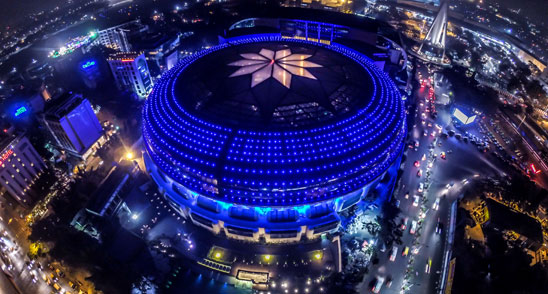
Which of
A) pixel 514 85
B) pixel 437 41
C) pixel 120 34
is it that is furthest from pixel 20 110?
pixel 514 85

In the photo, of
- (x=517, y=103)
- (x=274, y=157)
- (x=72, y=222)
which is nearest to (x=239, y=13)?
(x=274, y=157)

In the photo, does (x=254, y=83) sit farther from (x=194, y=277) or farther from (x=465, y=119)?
(x=465, y=119)

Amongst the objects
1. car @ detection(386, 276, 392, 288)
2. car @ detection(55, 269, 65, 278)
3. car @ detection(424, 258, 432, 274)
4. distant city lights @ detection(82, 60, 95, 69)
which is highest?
distant city lights @ detection(82, 60, 95, 69)

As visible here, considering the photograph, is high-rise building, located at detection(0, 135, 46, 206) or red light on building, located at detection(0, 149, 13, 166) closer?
red light on building, located at detection(0, 149, 13, 166)

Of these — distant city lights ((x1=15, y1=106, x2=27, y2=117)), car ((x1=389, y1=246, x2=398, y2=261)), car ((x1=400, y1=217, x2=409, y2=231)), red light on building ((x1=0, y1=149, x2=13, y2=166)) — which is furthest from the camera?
distant city lights ((x1=15, y1=106, x2=27, y2=117))

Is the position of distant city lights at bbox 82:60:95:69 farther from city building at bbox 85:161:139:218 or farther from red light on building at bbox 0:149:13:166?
city building at bbox 85:161:139:218

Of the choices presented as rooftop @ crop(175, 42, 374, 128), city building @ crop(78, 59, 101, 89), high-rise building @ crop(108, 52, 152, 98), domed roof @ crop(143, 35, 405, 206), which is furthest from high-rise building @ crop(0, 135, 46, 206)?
city building @ crop(78, 59, 101, 89)

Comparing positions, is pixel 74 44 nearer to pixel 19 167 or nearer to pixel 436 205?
pixel 19 167
